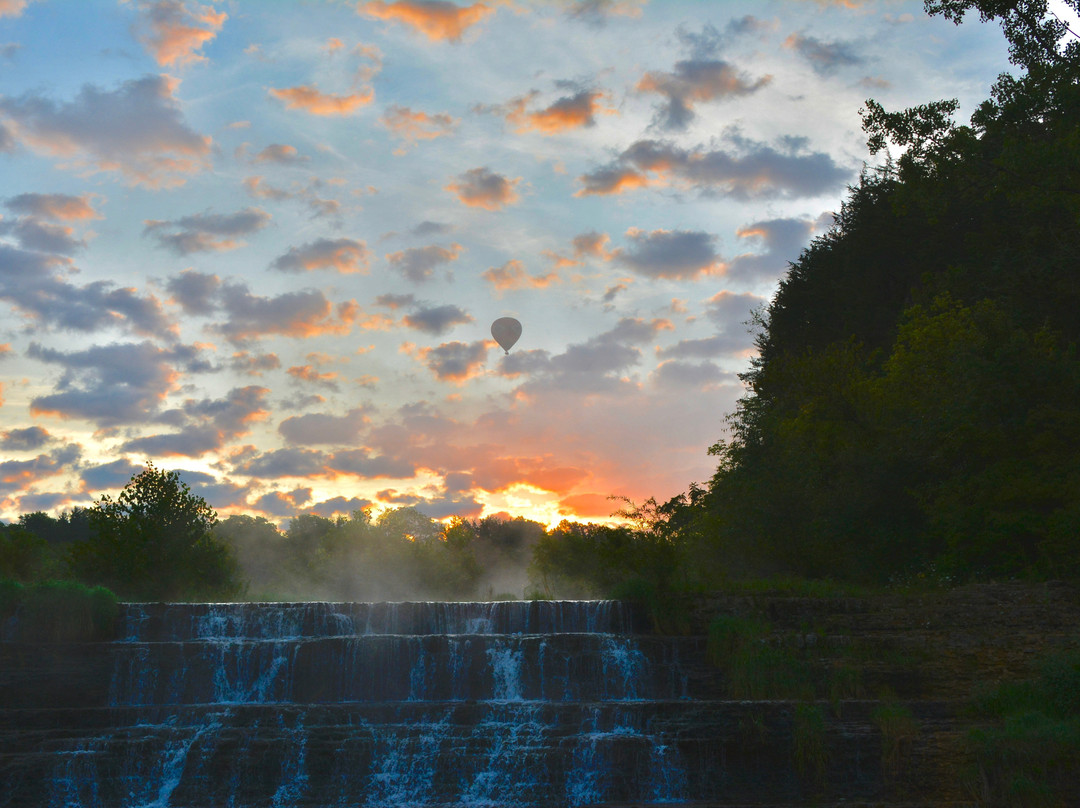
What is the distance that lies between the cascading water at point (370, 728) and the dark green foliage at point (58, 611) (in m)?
1.99

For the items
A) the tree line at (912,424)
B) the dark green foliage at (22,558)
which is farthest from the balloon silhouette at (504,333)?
the dark green foliage at (22,558)

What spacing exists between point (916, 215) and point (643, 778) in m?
39.5

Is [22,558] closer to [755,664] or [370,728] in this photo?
[370,728]


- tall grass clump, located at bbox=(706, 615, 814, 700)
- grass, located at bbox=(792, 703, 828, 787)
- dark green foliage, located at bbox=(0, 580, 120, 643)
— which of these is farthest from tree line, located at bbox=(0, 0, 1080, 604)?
dark green foliage, located at bbox=(0, 580, 120, 643)

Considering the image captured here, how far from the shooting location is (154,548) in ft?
118

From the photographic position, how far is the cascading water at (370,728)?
17328mm

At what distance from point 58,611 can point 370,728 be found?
11.1m

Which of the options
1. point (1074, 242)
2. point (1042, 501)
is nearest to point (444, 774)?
point (1042, 501)

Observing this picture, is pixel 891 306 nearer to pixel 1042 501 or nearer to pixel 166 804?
pixel 1042 501

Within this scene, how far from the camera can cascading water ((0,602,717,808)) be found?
17328 mm

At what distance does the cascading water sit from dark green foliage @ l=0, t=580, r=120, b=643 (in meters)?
1.99

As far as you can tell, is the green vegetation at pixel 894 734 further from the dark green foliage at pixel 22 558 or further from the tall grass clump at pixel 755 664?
the dark green foliage at pixel 22 558

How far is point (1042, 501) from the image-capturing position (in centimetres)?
2569

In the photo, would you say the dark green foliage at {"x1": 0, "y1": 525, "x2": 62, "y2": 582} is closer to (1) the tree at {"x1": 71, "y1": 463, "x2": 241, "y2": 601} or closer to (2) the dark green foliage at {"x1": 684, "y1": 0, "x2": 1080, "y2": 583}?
(1) the tree at {"x1": 71, "y1": 463, "x2": 241, "y2": 601}
